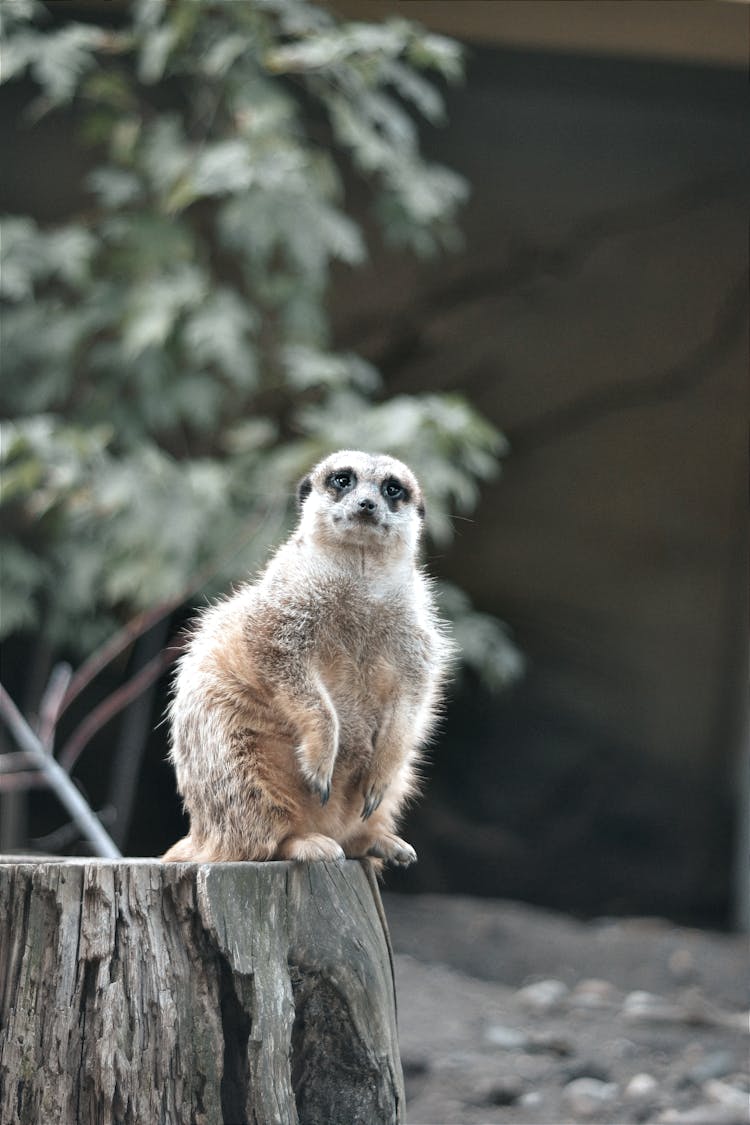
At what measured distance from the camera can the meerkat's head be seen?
2.14 meters

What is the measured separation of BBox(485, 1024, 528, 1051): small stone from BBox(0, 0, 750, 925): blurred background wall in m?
1.83

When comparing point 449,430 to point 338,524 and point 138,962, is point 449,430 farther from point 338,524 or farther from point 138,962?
point 138,962

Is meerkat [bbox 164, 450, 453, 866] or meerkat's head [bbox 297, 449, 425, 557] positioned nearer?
meerkat [bbox 164, 450, 453, 866]

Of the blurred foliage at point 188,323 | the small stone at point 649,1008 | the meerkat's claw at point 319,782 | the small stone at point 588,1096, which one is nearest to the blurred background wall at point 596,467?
the blurred foliage at point 188,323

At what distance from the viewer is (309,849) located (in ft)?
6.46

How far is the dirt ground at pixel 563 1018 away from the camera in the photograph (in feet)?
10.2

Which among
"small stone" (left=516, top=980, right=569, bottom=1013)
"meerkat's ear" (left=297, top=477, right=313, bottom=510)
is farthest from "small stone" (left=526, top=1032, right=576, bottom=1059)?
"meerkat's ear" (left=297, top=477, right=313, bottom=510)

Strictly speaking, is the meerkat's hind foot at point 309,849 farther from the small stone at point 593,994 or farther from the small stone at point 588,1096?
the small stone at point 593,994

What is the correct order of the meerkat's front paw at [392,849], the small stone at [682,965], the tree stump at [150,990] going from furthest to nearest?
the small stone at [682,965], the meerkat's front paw at [392,849], the tree stump at [150,990]

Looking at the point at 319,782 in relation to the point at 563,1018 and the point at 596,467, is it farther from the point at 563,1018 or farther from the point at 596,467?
the point at 596,467

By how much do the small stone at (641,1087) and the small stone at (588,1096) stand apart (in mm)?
39

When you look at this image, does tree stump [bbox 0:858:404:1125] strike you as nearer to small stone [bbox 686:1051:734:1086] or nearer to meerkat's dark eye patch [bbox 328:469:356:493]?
meerkat's dark eye patch [bbox 328:469:356:493]

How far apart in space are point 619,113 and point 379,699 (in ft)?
13.9

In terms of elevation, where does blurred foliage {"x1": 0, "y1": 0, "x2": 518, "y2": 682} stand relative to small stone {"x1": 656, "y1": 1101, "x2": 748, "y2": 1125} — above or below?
above
